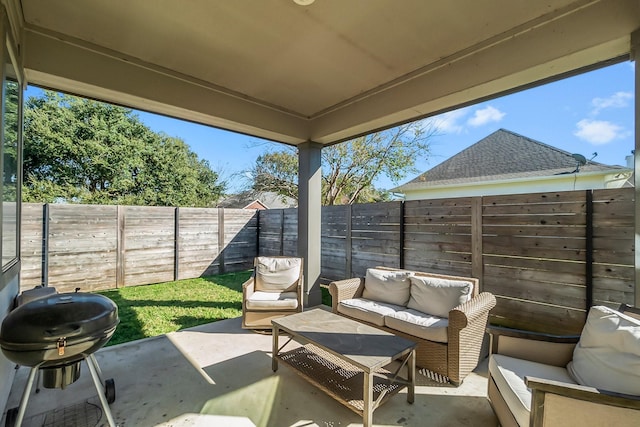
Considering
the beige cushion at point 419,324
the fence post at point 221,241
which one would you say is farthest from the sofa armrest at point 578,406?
the fence post at point 221,241

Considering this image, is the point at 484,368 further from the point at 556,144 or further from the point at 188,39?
the point at 556,144

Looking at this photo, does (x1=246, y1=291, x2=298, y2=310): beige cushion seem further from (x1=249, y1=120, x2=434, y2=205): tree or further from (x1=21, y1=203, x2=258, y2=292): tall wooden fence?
(x1=249, y1=120, x2=434, y2=205): tree

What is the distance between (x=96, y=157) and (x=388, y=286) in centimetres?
1169

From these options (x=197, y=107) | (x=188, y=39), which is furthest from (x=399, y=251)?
(x=188, y=39)

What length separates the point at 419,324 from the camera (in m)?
2.74

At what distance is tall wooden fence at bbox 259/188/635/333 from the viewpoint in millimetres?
2830

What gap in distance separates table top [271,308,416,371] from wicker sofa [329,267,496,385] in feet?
1.57

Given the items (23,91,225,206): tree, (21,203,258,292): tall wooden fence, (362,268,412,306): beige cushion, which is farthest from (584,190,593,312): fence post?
(23,91,225,206): tree

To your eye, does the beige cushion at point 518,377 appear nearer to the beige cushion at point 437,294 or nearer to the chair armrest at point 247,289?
the beige cushion at point 437,294

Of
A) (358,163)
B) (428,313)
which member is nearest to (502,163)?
(358,163)

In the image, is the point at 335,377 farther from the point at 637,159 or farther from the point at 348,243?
the point at 348,243

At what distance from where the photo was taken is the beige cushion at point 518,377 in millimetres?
1563

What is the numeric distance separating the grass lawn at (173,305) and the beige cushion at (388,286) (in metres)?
1.62

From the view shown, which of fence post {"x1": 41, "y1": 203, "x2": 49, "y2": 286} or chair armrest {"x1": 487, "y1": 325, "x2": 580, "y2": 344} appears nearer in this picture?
chair armrest {"x1": 487, "y1": 325, "x2": 580, "y2": 344}
